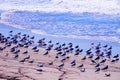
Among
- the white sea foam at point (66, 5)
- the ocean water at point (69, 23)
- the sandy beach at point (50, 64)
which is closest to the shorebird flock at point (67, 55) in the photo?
the sandy beach at point (50, 64)

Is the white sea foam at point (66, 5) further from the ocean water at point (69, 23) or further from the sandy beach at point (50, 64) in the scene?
the sandy beach at point (50, 64)

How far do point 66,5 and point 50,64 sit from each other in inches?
1226

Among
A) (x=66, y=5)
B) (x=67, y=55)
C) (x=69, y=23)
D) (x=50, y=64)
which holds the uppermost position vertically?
(x=66, y=5)

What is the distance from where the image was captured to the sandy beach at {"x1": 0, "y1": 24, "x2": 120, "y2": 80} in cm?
1814

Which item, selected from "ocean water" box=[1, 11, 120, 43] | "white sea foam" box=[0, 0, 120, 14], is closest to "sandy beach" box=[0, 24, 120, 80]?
"ocean water" box=[1, 11, 120, 43]

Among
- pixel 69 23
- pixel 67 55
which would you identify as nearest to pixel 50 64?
pixel 67 55

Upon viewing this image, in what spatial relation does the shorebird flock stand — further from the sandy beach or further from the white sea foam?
the white sea foam

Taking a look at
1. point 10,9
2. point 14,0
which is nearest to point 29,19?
point 10,9

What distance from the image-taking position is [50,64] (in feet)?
68.7

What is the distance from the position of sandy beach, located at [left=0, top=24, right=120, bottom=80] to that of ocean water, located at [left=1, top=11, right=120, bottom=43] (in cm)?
570

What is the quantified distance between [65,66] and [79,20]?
1988 cm

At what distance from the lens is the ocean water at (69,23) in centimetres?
3281

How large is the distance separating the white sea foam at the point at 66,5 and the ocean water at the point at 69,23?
6.26ft

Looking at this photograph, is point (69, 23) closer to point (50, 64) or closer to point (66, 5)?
point (66, 5)
